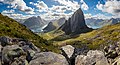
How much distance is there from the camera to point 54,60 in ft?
90.7

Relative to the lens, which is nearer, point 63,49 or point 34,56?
point 34,56

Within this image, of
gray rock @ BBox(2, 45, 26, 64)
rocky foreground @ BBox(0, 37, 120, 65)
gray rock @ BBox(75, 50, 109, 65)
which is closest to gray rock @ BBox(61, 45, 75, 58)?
rocky foreground @ BBox(0, 37, 120, 65)

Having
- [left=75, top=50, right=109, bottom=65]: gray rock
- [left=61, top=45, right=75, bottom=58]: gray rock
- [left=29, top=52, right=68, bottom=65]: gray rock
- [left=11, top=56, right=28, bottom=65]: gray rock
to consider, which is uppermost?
[left=29, top=52, right=68, bottom=65]: gray rock

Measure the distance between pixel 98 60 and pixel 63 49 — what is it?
8821 millimetres

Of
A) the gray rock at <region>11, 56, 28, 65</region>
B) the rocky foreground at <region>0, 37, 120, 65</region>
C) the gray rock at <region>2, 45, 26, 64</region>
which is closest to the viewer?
the rocky foreground at <region>0, 37, 120, 65</region>

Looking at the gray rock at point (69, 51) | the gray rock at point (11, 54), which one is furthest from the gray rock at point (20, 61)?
the gray rock at point (69, 51)

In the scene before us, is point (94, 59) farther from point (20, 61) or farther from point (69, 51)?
point (20, 61)

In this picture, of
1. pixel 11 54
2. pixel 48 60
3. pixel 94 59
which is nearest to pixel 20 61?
pixel 11 54

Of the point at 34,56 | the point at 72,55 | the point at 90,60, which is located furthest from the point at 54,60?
the point at 72,55

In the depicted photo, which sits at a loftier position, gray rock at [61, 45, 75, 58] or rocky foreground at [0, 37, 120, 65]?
rocky foreground at [0, 37, 120, 65]

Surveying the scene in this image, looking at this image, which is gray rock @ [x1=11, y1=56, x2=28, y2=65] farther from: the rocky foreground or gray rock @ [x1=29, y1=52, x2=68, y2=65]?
gray rock @ [x1=29, y1=52, x2=68, y2=65]

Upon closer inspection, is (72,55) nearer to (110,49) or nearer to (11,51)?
(110,49)

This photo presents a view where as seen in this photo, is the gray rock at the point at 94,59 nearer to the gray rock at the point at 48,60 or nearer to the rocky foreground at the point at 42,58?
the rocky foreground at the point at 42,58

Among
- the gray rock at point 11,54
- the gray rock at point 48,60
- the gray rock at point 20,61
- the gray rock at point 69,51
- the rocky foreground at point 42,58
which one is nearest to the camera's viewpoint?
the gray rock at point 48,60
